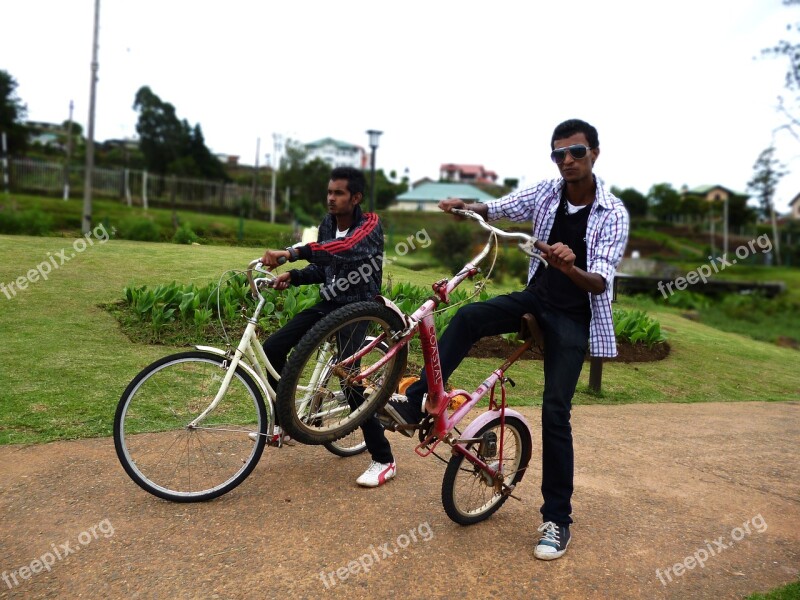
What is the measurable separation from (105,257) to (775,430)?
8.00 m

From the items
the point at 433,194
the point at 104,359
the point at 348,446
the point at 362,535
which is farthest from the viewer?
the point at 433,194

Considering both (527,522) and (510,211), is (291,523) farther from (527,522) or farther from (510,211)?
(510,211)

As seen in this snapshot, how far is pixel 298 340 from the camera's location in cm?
397

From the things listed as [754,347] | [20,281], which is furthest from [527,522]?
[754,347]

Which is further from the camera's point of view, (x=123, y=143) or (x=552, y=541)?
(x=123, y=143)

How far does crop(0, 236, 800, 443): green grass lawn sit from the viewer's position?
498 cm

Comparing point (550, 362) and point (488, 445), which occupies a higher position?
point (550, 362)

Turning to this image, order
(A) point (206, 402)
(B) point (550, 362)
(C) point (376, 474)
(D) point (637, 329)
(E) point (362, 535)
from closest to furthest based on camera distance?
(E) point (362, 535) → (B) point (550, 362) → (A) point (206, 402) → (C) point (376, 474) → (D) point (637, 329)

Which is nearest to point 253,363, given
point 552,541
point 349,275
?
point 349,275

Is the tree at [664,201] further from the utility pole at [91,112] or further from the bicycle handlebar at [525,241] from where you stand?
the bicycle handlebar at [525,241]

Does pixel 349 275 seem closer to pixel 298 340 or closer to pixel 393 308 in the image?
pixel 298 340

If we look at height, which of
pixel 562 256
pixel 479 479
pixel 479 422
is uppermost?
pixel 562 256

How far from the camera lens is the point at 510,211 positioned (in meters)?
3.80

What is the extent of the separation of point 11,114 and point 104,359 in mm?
42845
